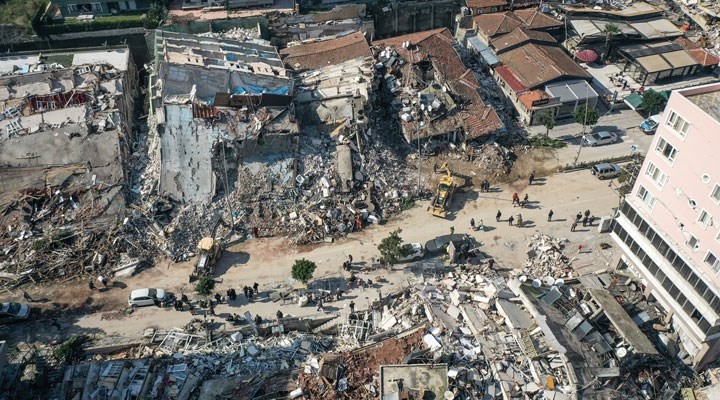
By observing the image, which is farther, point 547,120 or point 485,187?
point 547,120

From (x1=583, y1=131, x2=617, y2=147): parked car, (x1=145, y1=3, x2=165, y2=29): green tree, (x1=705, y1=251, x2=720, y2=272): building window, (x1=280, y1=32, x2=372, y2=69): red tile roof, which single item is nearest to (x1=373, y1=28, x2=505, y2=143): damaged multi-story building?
(x1=280, y1=32, x2=372, y2=69): red tile roof

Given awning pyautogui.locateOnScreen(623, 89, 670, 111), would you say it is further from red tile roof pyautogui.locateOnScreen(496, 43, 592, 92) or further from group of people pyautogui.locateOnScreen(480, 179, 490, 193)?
group of people pyautogui.locateOnScreen(480, 179, 490, 193)

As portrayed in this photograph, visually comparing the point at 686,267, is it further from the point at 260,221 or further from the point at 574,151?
the point at 260,221

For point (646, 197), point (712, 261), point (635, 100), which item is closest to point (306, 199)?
point (646, 197)

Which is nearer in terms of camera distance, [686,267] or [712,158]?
[712,158]

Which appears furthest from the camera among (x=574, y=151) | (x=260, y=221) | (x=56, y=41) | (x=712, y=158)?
(x=56, y=41)

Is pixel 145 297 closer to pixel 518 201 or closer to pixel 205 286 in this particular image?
pixel 205 286

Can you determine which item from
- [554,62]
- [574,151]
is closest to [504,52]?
[554,62]

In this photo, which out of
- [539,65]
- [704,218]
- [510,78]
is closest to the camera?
[704,218]
